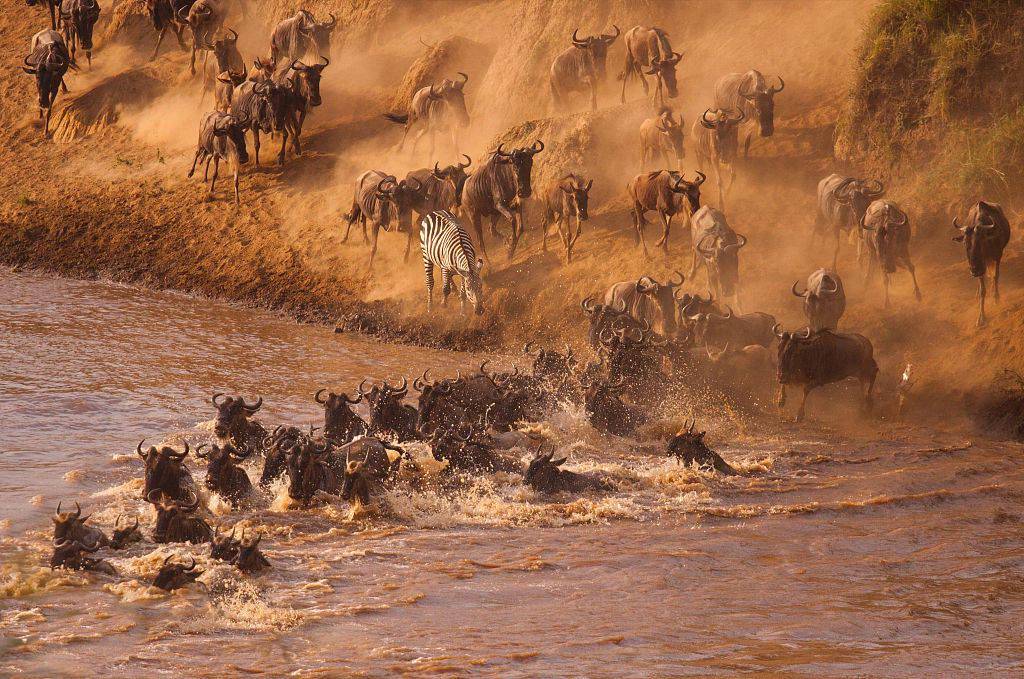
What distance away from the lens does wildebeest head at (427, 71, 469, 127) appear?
22.5 meters

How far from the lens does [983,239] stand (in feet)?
49.0

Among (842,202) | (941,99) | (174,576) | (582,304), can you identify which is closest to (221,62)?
(582,304)

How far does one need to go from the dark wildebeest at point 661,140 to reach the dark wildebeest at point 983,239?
213 inches

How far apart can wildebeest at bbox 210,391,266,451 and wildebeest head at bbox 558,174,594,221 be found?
7.40 metres

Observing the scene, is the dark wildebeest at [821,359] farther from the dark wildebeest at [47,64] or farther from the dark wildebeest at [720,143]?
the dark wildebeest at [47,64]

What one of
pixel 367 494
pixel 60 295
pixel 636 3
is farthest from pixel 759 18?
pixel 367 494

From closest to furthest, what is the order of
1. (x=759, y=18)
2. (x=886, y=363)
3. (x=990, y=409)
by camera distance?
(x=990, y=409) → (x=886, y=363) → (x=759, y=18)

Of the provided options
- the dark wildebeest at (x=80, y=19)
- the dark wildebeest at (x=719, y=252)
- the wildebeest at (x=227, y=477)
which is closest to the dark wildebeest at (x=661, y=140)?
the dark wildebeest at (x=719, y=252)

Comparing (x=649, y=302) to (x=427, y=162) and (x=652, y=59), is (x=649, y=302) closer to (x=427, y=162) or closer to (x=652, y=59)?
(x=652, y=59)

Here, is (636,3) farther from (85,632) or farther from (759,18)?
(85,632)

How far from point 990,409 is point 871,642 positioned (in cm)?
654

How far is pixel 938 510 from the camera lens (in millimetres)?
11078

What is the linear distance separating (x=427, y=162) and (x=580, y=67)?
10.9ft

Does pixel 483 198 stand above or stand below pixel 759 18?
below
